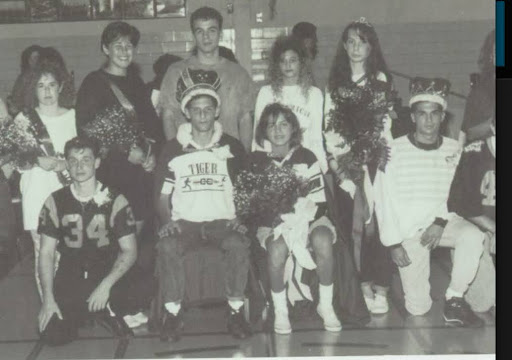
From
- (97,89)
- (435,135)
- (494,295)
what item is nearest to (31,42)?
(97,89)

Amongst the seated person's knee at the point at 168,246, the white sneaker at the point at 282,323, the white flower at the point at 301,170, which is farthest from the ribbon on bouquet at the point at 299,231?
the seated person's knee at the point at 168,246

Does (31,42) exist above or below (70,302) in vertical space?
above

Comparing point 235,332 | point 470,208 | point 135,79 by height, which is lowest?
point 235,332

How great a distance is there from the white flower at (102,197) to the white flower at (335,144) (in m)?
1.01

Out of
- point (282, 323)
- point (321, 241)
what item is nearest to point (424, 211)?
point (321, 241)

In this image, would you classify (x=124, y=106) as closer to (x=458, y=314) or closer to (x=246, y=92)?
(x=246, y=92)

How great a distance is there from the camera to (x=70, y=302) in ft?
14.2

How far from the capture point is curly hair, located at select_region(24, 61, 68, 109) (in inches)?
168

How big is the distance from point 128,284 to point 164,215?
35cm

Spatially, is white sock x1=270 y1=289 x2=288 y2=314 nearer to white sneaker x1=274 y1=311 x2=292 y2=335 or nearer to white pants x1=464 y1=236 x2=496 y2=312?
white sneaker x1=274 y1=311 x2=292 y2=335

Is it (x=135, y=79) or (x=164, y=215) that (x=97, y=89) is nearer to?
(x=135, y=79)

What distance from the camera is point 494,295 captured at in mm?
4391

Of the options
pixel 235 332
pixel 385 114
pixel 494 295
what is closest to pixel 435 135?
pixel 385 114

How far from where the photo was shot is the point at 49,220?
4293 millimetres
